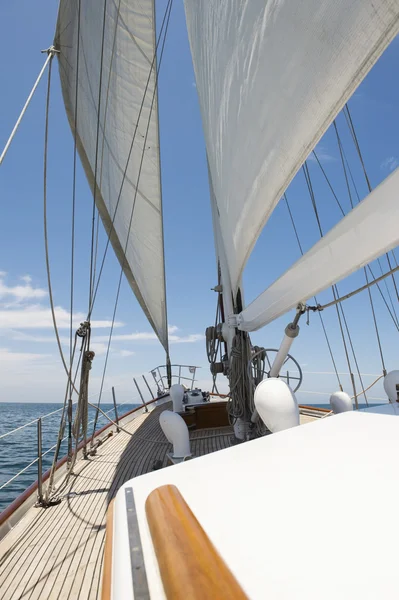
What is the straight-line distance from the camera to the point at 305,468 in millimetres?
1126

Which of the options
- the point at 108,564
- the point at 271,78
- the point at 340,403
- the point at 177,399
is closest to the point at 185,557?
the point at 108,564

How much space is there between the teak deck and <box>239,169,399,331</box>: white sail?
6.62ft

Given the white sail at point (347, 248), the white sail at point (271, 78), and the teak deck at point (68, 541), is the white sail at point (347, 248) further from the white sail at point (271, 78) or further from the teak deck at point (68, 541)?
the teak deck at point (68, 541)

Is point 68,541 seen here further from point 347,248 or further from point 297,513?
point 347,248

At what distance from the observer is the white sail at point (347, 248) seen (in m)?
1.33

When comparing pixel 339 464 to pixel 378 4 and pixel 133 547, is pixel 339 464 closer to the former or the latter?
pixel 133 547

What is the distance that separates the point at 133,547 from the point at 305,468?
579 millimetres

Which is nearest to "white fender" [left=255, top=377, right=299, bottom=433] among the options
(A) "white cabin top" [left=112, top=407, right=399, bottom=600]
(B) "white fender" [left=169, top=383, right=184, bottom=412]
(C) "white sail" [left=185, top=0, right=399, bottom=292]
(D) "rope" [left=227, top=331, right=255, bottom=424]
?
(A) "white cabin top" [left=112, top=407, right=399, bottom=600]

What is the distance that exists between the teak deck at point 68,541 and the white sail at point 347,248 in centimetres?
202

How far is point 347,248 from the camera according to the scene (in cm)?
162

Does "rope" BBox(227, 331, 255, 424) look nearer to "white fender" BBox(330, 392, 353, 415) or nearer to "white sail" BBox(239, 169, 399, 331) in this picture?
"white fender" BBox(330, 392, 353, 415)

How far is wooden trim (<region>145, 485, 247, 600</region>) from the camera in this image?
62cm

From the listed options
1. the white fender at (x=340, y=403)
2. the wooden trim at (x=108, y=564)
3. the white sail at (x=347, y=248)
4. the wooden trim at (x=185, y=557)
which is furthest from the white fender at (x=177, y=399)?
the wooden trim at (x=185, y=557)

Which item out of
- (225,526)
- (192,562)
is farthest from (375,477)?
(192,562)
